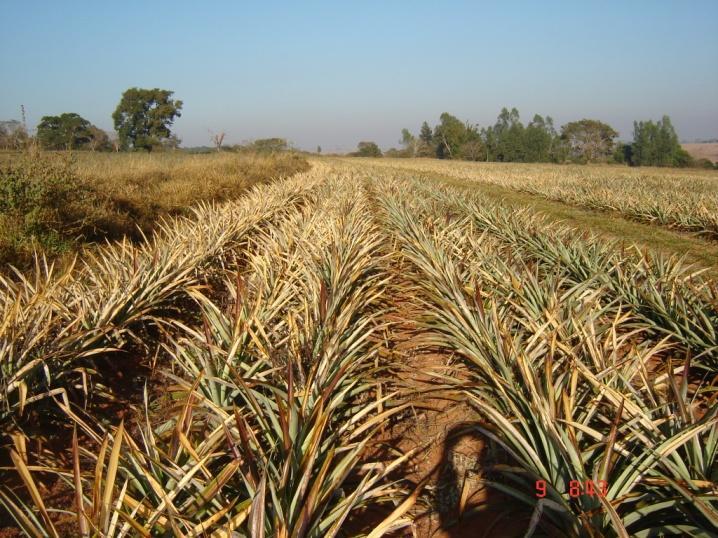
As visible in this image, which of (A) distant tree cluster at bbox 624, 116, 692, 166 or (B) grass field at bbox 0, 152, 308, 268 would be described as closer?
(B) grass field at bbox 0, 152, 308, 268

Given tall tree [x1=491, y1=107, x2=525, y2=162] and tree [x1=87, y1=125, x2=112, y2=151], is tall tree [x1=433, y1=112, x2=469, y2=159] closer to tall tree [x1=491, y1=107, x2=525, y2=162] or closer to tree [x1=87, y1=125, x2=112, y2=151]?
tall tree [x1=491, y1=107, x2=525, y2=162]

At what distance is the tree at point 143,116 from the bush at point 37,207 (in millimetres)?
42682

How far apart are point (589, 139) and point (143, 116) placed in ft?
193

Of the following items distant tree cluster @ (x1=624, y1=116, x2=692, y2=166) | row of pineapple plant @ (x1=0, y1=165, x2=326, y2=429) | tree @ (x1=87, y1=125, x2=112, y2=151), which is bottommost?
row of pineapple plant @ (x1=0, y1=165, x2=326, y2=429)

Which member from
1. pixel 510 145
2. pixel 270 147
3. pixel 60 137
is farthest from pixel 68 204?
pixel 510 145

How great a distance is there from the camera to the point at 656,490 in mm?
1353

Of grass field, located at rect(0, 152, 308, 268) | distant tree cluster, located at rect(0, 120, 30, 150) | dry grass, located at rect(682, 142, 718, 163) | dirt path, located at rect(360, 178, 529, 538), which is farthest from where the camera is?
dry grass, located at rect(682, 142, 718, 163)

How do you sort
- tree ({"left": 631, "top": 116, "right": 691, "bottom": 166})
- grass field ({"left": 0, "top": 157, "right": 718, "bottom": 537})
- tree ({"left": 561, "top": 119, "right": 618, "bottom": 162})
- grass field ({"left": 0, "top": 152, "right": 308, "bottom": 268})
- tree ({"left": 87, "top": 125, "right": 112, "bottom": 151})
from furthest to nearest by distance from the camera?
tree ({"left": 561, "top": 119, "right": 618, "bottom": 162}), tree ({"left": 631, "top": 116, "right": 691, "bottom": 166}), tree ({"left": 87, "top": 125, "right": 112, "bottom": 151}), grass field ({"left": 0, "top": 152, "right": 308, "bottom": 268}), grass field ({"left": 0, "top": 157, "right": 718, "bottom": 537})

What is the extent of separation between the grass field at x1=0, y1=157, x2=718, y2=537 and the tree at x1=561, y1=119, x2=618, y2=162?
6842 cm

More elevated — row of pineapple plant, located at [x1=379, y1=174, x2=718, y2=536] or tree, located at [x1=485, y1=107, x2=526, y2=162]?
tree, located at [x1=485, y1=107, x2=526, y2=162]

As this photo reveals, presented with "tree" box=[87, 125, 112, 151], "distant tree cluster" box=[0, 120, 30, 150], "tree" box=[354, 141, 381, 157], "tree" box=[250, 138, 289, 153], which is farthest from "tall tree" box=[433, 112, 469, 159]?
"distant tree cluster" box=[0, 120, 30, 150]

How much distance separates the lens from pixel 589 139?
64000 millimetres

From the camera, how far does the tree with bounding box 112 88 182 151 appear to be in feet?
144

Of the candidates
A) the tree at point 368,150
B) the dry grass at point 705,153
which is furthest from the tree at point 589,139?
the tree at point 368,150
